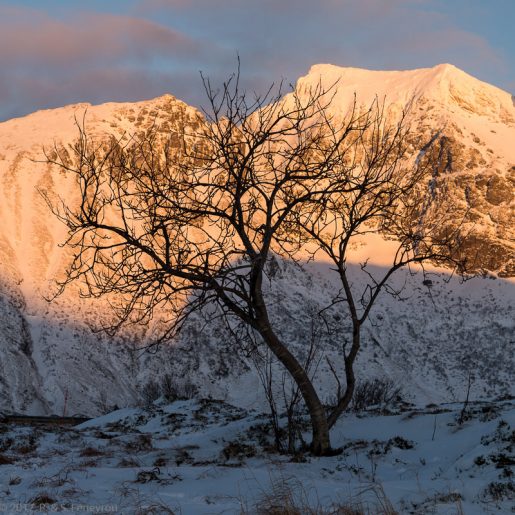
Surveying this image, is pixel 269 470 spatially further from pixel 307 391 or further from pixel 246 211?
pixel 246 211

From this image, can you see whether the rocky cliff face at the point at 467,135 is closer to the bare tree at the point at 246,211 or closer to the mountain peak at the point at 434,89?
the mountain peak at the point at 434,89

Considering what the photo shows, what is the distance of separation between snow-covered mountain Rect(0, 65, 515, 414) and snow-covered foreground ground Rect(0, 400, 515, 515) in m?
33.9

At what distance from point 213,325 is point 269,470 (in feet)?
260

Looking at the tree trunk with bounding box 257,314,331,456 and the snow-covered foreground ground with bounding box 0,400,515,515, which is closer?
the snow-covered foreground ground with bounding box 0,400,515,515

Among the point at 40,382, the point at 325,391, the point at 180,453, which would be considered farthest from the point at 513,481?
the point at 325,391

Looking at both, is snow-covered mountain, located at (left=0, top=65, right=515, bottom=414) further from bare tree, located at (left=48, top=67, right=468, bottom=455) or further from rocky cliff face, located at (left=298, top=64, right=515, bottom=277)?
bare tree, located at (left=48, top=67, right=468, bottom=455)

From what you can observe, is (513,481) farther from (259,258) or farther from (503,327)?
(503,327)

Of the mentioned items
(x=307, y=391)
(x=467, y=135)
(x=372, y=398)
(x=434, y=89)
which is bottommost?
(x=372, y=398)

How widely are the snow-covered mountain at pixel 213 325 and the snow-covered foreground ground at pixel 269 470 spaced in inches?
1336

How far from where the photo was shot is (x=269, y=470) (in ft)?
29.4

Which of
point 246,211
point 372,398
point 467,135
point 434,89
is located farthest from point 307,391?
point 434,89

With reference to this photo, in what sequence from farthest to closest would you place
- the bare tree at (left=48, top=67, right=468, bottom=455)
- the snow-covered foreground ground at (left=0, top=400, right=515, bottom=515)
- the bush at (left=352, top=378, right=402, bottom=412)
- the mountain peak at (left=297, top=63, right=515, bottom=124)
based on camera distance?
the mountain peak at (left=297, top=63, right=515, bottom=124)
the bush at (left=352, top=378, right=402, bottom=412)
the bare tree at (left=48, top=67, right=468, bottom=455)
the snow-covered foreground ground at (left=0, top=400, right=515, bottom=515)

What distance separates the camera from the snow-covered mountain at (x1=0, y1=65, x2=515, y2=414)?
6906 centimetres

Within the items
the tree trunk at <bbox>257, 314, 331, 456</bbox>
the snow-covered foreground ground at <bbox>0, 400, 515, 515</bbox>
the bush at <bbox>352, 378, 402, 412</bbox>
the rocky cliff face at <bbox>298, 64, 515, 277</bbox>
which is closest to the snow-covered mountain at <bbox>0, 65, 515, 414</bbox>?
the rocky cliff face at <bbox>298, 64, 515, 277</bbox>
